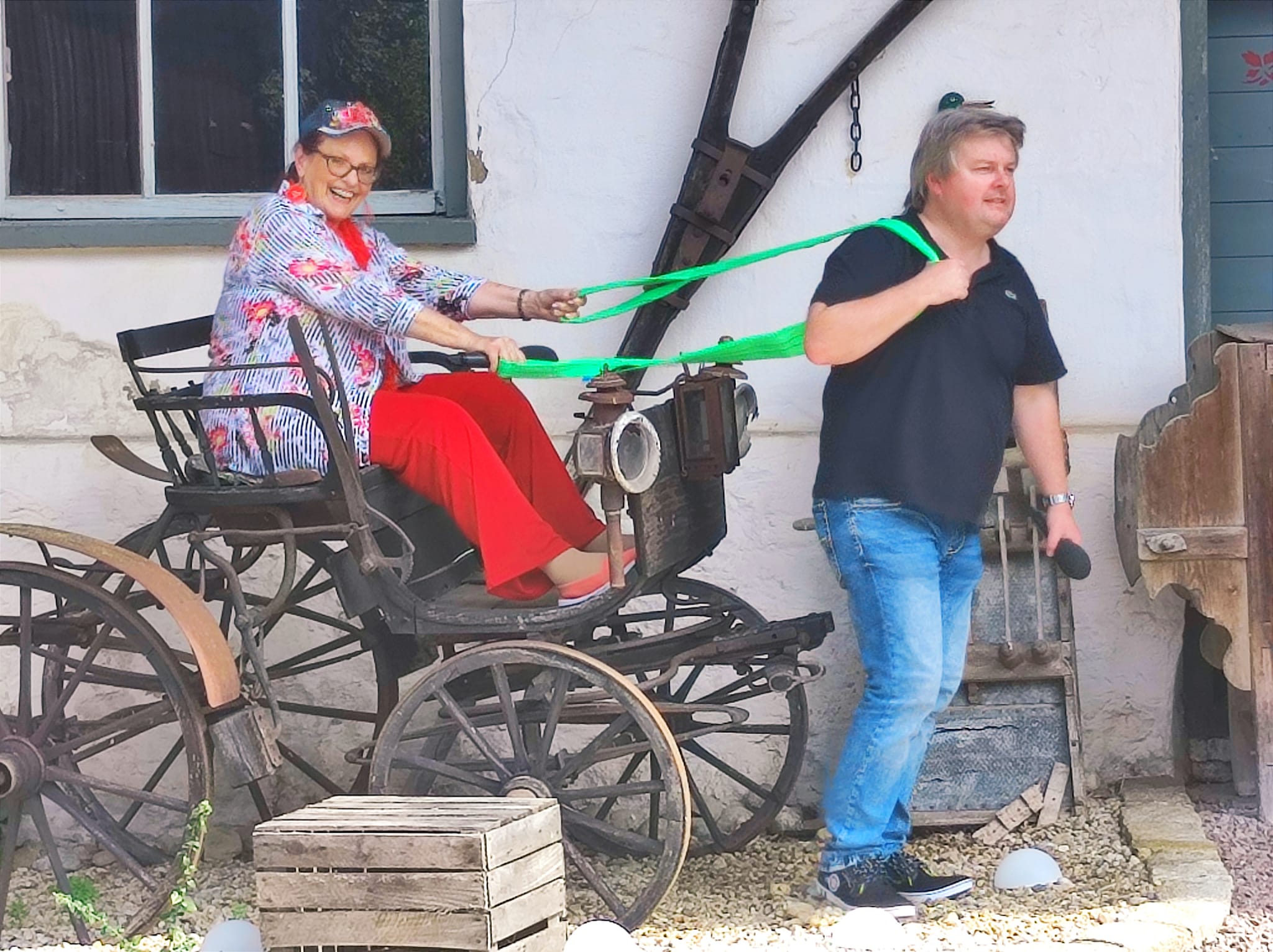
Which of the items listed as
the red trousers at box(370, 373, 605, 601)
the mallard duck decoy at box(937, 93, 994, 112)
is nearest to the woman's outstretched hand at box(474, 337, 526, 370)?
the red trousers at box(370, 373, 605, 601)

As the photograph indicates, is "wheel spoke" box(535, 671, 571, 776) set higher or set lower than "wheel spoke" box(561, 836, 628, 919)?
higher

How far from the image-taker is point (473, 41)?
5.48m

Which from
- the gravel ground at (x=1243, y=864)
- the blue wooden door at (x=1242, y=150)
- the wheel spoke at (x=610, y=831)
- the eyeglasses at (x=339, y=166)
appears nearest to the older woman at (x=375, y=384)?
the eyeglasses at (x=339, y=166)

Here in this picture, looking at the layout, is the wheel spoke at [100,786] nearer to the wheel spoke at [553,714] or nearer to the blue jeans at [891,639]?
the wheel spoke at [553,714]

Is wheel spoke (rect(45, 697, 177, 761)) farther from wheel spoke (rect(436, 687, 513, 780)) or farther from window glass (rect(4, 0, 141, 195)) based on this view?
window glass (rect(4, 0, 141, 195))

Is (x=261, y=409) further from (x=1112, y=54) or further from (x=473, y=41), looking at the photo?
(x=1112, y=54)

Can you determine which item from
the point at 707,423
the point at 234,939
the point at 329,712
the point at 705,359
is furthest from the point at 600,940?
the point at 329,712

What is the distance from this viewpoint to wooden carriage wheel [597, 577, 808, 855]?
A: 465cm

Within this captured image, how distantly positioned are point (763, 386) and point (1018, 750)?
4.33ft

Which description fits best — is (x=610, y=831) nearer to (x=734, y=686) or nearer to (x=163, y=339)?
(x=734, y=686)

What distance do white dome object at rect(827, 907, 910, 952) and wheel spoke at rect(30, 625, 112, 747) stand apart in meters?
1.92

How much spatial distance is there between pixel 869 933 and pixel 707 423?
1.25 metres

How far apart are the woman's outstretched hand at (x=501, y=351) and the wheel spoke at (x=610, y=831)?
1064mm

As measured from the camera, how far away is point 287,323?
429 cm
